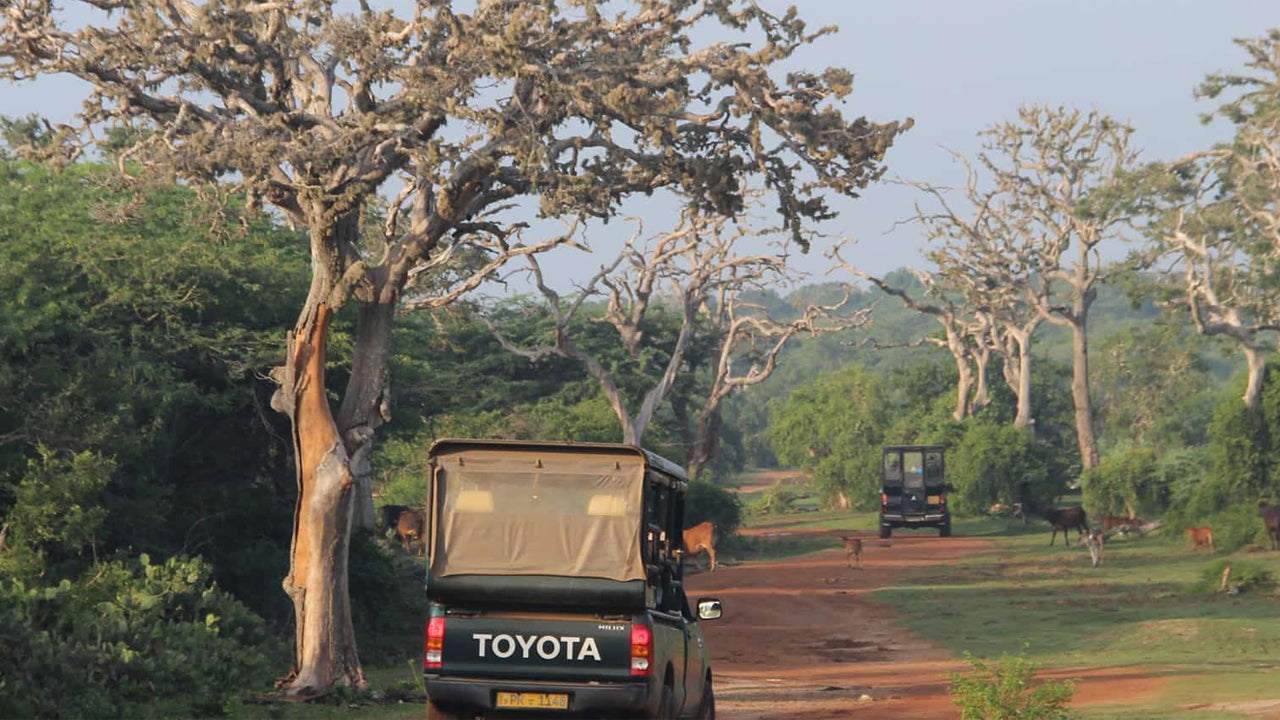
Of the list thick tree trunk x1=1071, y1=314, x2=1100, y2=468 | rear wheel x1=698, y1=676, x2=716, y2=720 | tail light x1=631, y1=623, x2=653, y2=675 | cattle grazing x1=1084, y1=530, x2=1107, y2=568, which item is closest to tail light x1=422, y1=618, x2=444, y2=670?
tail light x1=631, y1=623, x2=653, y2=675

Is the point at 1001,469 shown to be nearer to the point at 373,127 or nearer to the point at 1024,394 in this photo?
the point at 1024,394

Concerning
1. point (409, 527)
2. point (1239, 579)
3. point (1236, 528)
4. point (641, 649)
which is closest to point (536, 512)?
point (641, 649)

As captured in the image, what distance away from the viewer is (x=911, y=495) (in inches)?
2013

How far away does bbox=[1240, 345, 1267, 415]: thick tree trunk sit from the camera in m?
42.4

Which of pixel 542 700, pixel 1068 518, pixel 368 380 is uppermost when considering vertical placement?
pixel 368 380

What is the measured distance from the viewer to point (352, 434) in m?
18.2

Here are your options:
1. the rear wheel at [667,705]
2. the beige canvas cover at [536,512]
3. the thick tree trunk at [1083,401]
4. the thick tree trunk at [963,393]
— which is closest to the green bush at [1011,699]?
the rear wheel at [667,705]

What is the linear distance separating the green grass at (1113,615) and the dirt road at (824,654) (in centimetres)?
79

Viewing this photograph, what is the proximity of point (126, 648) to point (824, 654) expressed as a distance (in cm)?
1240

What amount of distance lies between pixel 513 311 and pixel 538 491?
152ft

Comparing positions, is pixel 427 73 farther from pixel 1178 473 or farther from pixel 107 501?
pixel 1178 473

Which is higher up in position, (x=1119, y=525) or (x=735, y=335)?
(x=735, y=335)

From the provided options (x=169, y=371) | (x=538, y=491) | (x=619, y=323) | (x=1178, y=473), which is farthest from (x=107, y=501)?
(x=1178, y=473)

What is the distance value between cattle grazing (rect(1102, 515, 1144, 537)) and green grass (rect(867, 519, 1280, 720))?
2.95 feet
